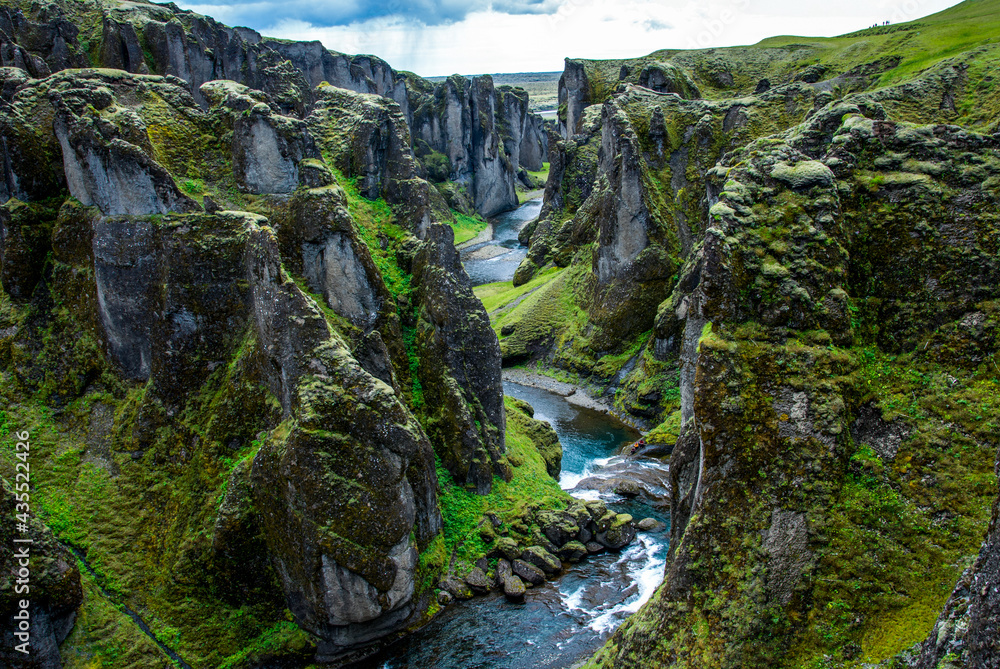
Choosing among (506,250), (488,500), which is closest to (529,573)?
(488,500)

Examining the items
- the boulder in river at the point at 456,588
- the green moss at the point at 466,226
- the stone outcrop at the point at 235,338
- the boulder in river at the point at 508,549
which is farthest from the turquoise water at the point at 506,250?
the boulder in river at the point at 456,588

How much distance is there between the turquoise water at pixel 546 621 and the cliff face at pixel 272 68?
76.9ft

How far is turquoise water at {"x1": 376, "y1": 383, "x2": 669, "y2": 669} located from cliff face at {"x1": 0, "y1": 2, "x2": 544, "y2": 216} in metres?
23.4

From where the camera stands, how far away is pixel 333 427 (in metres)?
21.3

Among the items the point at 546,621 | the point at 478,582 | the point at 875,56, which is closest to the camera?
the point at 546,621

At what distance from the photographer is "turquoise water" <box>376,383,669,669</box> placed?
22.1 m

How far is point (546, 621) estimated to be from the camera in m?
24.0

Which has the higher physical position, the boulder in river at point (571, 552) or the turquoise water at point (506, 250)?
the turquoise water at point (506, 250)

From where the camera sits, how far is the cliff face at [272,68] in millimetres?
57625

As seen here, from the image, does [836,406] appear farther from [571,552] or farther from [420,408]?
[420,408]

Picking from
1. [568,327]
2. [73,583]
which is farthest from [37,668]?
[568,327]

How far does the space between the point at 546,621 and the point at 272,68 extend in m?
57.0

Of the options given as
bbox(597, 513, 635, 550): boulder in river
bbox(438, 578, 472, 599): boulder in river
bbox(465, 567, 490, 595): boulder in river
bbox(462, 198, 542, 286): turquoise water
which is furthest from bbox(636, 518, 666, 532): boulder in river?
bbox(462, 198, 542, 286): turquoise water

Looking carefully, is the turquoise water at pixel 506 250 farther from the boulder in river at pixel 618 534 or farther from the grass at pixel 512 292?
A: the boulder in river at pixel 618 534
